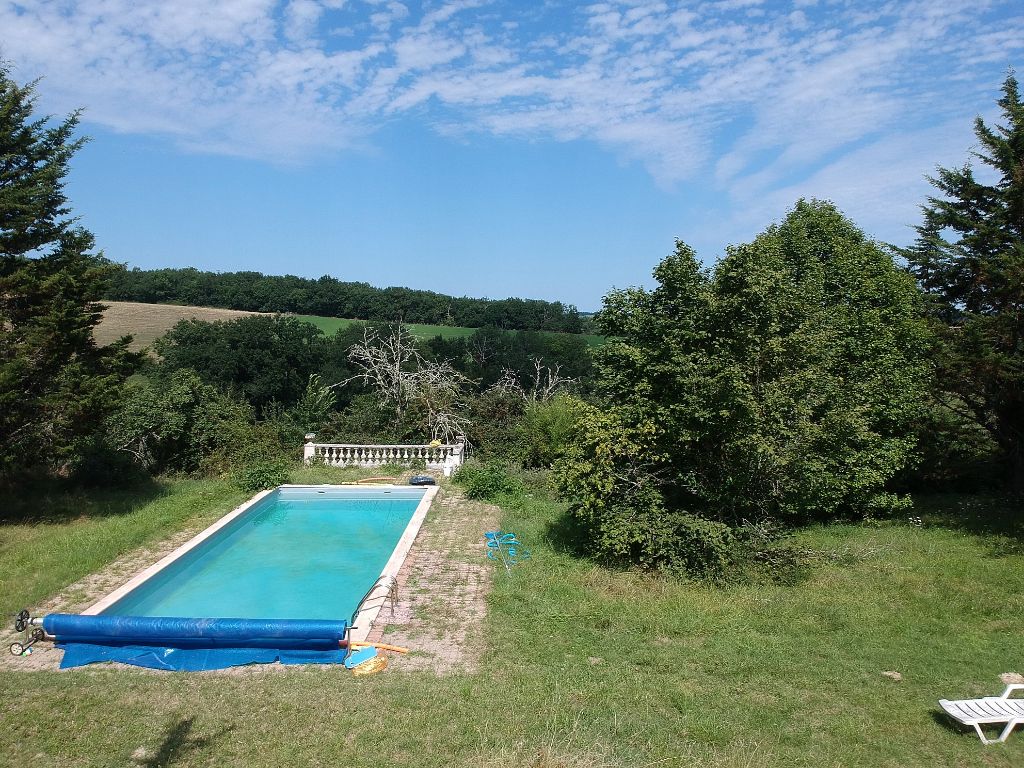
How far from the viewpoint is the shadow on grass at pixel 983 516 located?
10.7 metres

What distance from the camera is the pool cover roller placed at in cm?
705

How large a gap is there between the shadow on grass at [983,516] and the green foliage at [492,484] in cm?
816

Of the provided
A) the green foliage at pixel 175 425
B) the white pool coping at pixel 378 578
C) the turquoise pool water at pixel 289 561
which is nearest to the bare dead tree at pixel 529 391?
the turquoise pool water at pixel 289 561

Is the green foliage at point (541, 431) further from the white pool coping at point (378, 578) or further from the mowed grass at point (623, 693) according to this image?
the mowed grass at point (623, 693)

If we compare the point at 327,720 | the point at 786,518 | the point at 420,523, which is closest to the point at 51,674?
the point at 327,720

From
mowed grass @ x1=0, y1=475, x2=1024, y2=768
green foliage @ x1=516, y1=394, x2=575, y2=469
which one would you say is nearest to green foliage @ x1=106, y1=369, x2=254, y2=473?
green foliage @ x1=516, y1=394, x2=575, y2=469

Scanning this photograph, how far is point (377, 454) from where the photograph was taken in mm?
18469

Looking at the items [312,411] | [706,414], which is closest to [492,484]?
[706,414]

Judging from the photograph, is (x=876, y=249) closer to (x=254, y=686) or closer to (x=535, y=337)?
(x=254, y=686)

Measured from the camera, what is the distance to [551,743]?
4965 mm

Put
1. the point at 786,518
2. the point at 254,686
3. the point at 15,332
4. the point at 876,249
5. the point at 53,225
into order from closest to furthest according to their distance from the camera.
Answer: the point at 254,686, the point at 15,332, the point at 53,225, the point at 786,518, the point at 876,249

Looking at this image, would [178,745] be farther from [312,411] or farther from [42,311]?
[312,411]

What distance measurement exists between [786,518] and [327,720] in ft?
34.2

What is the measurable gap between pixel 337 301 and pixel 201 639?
147 feet
